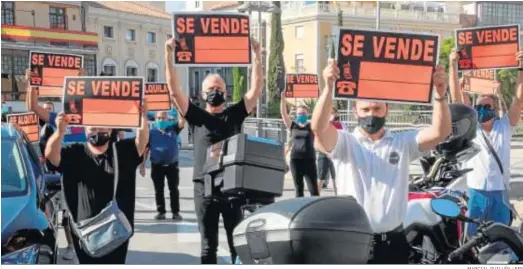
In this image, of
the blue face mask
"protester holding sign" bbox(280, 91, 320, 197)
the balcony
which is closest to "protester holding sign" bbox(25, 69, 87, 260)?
"protester holding sign" bbox(280, 91, 320, 197)

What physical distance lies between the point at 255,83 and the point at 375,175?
197 cm

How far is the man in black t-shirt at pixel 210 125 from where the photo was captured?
554 centimetres

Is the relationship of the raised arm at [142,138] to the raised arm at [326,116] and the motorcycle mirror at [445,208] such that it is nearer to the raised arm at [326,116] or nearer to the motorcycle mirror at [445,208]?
the raised arm at [326,116]

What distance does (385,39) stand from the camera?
450cm

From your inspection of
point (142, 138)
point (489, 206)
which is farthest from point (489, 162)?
point (142, 138)

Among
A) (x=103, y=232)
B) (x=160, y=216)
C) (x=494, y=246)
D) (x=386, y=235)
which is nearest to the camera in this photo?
(x=494, y=246)

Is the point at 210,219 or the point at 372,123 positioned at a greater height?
the point at 372,123

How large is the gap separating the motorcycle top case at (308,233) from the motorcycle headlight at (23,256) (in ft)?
5.87

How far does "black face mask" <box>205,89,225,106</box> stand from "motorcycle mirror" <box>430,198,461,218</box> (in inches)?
88.6

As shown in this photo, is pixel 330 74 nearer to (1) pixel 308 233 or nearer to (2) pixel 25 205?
(1) pixel 308 233

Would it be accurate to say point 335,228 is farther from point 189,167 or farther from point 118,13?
point 118,13

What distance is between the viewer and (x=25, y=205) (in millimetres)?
4895

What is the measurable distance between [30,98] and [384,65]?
4.52 m

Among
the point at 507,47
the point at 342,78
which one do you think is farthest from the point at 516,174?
the point at 342,78
